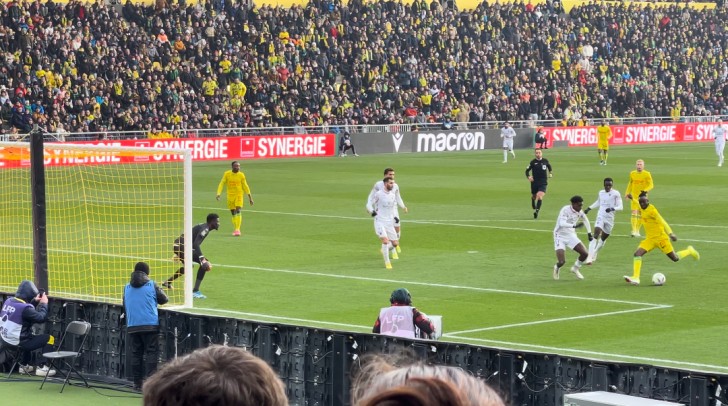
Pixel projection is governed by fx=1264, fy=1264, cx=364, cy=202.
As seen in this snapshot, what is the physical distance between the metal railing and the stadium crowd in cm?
50

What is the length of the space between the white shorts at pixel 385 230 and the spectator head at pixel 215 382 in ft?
73.4

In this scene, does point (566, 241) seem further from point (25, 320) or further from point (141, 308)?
point (25, 320)

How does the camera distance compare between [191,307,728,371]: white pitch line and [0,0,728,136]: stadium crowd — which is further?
[0,0,728,136]: stadium crowd

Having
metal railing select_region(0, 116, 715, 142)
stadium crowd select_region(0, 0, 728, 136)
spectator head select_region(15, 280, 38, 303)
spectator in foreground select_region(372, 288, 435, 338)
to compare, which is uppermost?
stadium crowd select_region(0, 0, 728, 136)

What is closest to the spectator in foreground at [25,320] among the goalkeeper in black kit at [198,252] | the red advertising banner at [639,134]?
the goalkeeper in black kit at [198,252]

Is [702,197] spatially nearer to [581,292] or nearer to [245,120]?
[581,292]

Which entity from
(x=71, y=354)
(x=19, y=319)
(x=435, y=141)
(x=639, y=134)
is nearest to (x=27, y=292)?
(x=19, y=319)

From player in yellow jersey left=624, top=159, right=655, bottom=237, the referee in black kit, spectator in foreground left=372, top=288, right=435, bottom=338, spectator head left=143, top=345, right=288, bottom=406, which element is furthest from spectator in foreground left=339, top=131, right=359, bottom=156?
spectator head left=143, top=345, right=288, bottom=406

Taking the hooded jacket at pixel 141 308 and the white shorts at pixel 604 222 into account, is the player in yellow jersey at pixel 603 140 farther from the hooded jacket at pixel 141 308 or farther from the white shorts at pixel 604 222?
the hooded jacket at pixel 141 308

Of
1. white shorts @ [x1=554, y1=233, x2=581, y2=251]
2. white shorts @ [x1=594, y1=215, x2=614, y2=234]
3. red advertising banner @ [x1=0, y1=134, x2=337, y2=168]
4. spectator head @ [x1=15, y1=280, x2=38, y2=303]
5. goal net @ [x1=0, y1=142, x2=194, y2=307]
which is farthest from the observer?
red advertising banner @ [x1=0, y1=134, x2=337, y2=168]

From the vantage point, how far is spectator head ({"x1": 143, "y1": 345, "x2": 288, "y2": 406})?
2654 mm

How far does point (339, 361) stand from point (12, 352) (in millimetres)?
4701

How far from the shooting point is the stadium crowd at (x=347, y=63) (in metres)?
50.1

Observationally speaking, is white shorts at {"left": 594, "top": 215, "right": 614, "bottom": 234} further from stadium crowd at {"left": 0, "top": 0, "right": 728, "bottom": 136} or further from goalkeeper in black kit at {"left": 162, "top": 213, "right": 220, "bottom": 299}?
stadium crowd at {"left": 0, "top": 0, "right": 728, "bottom": 136}
